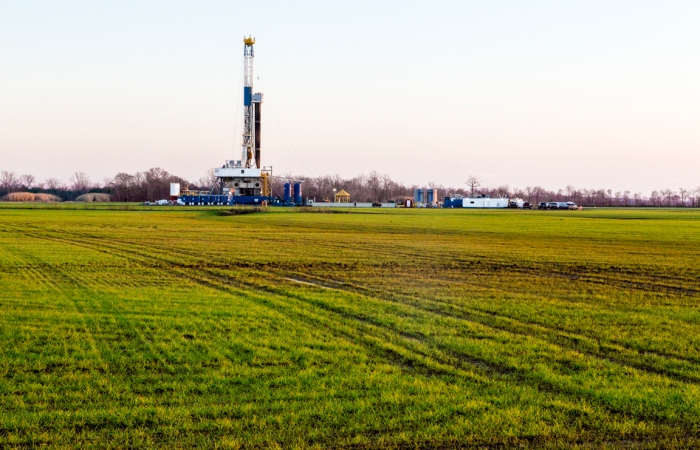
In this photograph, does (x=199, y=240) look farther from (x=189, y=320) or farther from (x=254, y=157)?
(x=254, y=157)

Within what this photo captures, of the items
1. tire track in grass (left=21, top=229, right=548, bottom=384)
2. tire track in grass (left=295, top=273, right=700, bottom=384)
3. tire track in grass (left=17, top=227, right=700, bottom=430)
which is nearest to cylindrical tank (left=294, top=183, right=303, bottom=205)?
tire track in grass (left=21, top=229, right=548, bottom=384)

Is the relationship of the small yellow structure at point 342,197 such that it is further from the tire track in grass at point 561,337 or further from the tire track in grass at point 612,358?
the tire track in grass at point 612,358

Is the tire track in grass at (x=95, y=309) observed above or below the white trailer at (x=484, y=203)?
below

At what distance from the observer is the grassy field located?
638cm

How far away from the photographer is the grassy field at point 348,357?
20.9ft

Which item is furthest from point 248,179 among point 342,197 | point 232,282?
point 232,282

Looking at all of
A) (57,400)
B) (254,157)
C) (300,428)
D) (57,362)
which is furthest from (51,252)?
(254,157)

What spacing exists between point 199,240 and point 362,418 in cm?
2488

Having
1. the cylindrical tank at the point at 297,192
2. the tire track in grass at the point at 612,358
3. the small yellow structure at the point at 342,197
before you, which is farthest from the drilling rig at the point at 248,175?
the tire track in grass at the point at 612,358

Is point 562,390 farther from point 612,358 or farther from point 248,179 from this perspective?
point 248,179

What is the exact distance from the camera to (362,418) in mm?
6660

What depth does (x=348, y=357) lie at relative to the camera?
891 centimetres

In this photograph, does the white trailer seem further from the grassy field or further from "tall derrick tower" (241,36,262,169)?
the grassy field

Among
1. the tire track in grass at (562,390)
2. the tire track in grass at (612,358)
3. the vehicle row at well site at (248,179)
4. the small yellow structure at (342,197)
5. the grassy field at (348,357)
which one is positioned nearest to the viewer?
the grassy field at (348,357)
